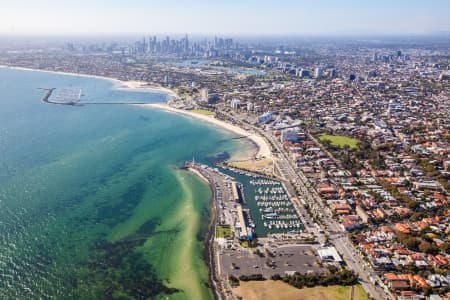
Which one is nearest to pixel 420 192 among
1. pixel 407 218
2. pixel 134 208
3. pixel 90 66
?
pixel 407 218

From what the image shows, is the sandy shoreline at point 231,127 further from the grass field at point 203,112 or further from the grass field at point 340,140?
the grass field at point 340,140

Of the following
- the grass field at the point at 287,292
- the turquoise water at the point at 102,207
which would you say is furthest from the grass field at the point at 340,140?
the grass field at the point at 287,292

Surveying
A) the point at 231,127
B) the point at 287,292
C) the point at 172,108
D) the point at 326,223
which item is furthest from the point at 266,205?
the point at 172,108

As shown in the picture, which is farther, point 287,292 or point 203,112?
point 203,112

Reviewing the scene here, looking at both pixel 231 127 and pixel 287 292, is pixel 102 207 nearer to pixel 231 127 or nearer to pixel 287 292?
pixel 287 292

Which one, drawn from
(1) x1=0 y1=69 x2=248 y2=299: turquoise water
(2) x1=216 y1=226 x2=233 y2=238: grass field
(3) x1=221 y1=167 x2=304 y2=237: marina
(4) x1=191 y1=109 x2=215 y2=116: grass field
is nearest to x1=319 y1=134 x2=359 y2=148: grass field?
(1) x1=0 y1=69 x2=248 y2=299: turquoise water

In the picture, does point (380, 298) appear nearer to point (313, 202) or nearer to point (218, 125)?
point (313, 202)
